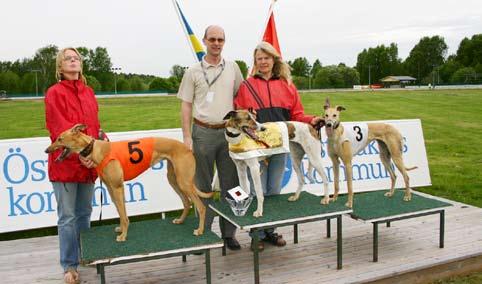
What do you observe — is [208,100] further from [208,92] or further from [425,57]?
[425,57]

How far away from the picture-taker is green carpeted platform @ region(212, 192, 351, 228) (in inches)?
159

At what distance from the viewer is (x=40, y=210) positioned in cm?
562

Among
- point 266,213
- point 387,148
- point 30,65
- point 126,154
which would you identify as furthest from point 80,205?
point 30,65

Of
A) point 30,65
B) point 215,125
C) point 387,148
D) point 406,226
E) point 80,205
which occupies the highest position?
point 30,65

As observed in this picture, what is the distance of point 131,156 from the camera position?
3799 millimetres

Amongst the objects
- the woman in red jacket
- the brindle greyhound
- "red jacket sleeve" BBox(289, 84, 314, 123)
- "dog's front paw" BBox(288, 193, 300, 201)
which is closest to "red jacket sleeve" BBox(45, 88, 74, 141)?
the woman in red jacket

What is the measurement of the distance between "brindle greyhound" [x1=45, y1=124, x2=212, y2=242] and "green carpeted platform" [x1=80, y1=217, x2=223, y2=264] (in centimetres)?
11

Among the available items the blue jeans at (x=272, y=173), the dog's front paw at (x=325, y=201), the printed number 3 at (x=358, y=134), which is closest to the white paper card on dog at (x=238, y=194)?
the blue jeans at (x=272, y=173)

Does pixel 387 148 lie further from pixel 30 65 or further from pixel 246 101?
pixel 30 65

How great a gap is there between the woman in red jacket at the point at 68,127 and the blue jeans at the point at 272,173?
70.7 inches

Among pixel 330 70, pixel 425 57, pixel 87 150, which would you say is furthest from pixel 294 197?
pixel 425 57

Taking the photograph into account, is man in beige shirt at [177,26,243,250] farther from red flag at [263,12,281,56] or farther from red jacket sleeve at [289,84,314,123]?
red flag at [263,12,281,56]

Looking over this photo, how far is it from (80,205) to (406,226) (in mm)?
4101

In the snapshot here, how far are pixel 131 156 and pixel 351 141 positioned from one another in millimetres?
2341
